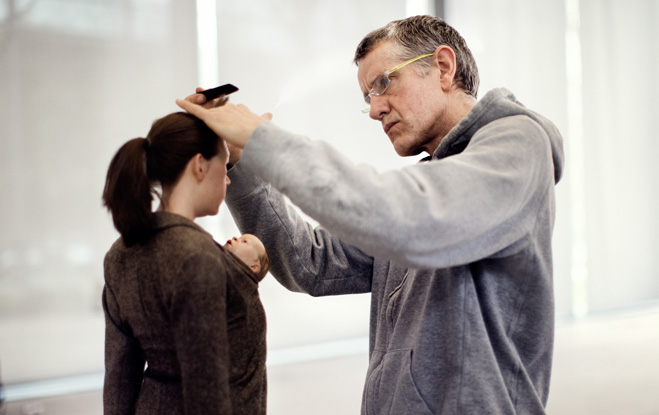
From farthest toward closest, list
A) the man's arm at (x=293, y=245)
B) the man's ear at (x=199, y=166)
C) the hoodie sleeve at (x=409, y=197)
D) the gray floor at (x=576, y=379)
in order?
the gray floor at (x=576, y=379) → the man's arm at (x=293, y=245) → the man's ear at (x=199, y=166) → the hoodie sleeve at (x=409, y=197)

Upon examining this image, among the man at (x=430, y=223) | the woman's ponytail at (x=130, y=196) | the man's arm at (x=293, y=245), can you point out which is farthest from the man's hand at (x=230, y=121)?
the man's arm at (x=293, y=245)

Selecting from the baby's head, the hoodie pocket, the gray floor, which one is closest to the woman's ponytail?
the baby's head

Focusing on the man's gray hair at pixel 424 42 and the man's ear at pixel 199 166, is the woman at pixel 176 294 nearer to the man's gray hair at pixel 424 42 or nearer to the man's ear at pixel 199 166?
the man's ear at pixel 199 166

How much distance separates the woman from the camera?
913 millimetres

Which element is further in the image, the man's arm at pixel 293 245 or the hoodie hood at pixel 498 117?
the man's arm at pixel 293 245

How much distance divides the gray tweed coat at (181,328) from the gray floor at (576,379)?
4.29 feet

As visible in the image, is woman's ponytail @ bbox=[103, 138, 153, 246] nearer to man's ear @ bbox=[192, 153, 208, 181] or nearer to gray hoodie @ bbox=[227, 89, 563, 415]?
man's ear @ bbox=[192, 153, 208, 181]

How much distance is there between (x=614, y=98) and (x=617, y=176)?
19.4 inches

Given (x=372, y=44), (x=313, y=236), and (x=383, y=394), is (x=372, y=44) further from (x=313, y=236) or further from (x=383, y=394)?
(x=383, y=394)

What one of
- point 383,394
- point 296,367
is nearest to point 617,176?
point 296,367

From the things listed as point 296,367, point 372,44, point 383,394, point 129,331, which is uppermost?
point 372,44

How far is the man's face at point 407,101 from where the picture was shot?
1.38 metres

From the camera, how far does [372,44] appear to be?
1424mm

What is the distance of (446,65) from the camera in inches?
55.2
